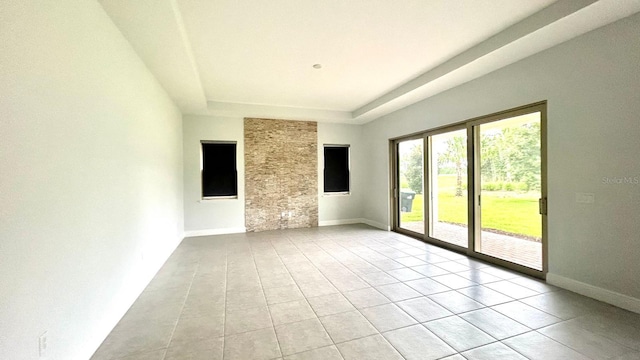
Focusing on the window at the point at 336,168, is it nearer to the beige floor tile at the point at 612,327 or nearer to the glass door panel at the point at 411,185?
the glass door panel at the point at 411,185

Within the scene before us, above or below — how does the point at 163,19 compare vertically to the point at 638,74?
above

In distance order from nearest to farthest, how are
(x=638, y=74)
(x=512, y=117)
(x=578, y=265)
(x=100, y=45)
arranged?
(x=100, y=45), (x=638, y=74), (x=578, y=265), (x=512, y=117)

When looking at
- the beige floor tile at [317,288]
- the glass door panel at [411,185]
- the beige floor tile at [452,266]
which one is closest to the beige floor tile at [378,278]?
the beige floor tile at [317,288]

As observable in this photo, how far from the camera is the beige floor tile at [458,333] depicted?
218cm

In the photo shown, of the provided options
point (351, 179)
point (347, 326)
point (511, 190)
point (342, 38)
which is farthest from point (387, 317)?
point (351, 179)

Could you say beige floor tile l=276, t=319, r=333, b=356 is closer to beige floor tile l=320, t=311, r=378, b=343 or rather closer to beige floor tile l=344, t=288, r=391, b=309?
beige floor tile l=320, t=311, r=378, b=343

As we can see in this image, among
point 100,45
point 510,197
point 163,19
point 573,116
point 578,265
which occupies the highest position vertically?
point 163,19

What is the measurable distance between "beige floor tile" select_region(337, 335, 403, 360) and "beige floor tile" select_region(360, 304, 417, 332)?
0.62 feet

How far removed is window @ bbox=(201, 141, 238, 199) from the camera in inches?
263

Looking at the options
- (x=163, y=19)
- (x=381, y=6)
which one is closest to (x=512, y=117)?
(x=381, y=6)

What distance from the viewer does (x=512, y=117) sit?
3865 mm

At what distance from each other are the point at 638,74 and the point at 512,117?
131cm

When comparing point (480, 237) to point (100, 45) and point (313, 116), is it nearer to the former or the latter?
point (313, 116)

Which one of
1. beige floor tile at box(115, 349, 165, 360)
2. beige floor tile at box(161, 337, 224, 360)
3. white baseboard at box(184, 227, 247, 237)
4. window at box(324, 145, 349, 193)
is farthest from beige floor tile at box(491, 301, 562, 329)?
white baseboard at box(184, 227, 247, 237)
